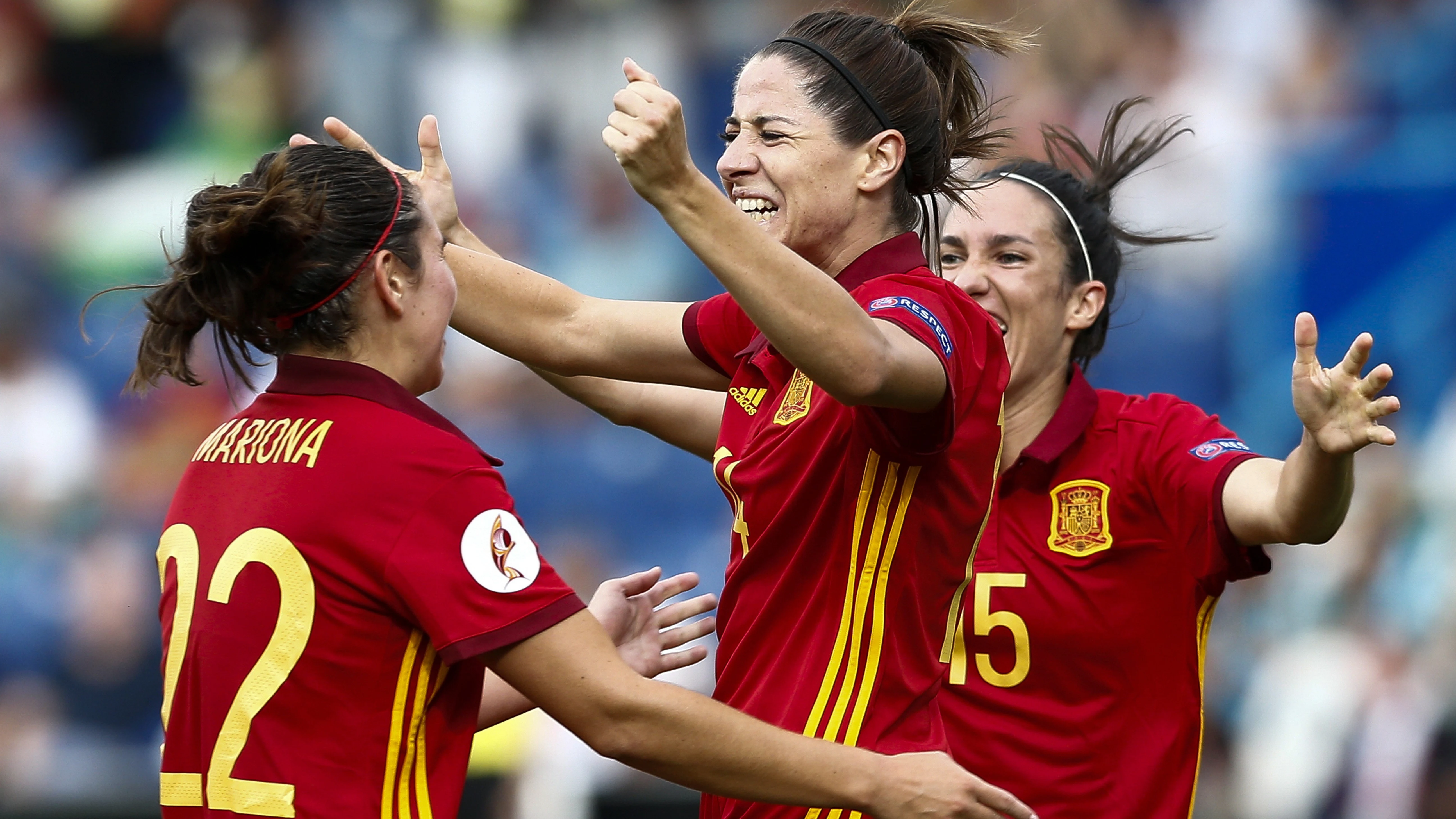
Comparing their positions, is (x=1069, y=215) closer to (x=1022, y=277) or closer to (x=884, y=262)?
(x=1022, y=277)

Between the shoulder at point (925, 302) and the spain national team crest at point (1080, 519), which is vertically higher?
the shoulder at point (925, 302)

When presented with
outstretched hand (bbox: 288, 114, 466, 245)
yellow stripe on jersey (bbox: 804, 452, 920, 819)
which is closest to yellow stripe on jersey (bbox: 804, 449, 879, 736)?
yellow stripe on jersey (bbox: 804, 452, 920, 819)

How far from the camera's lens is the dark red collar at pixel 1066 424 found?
12.5ft

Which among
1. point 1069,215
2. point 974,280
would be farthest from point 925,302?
point 1069,215

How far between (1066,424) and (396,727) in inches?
75.5

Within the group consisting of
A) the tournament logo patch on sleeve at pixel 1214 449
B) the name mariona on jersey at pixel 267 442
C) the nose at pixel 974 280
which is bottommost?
the name mariona on jersey at pixel 267 442

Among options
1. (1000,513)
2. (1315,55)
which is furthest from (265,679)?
(1315,55)

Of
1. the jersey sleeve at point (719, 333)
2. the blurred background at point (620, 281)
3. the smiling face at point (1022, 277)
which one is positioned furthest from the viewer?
the blurred background at point (620, 281)

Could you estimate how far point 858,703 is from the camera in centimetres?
286

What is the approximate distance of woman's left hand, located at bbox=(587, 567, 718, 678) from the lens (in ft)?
10.2

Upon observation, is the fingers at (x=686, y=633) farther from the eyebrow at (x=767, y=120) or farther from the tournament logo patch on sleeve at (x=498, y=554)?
the eyebrow at (x=767, y=120)

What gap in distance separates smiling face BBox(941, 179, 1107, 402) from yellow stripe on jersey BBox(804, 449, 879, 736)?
50.1 inches

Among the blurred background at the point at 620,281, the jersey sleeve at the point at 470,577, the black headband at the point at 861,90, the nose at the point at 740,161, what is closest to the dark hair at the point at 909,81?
the black headband at the point at 861,90

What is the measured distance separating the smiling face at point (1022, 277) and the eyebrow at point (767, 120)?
3.28 feet
